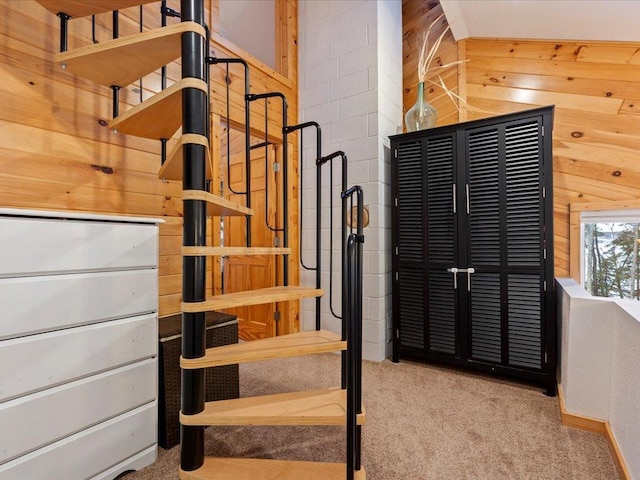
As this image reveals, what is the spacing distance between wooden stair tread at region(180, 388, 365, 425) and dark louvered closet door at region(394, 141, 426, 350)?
140 centimetres

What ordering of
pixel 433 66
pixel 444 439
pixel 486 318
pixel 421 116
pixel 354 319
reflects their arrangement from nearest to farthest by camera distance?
1. pixel 354 319
2. pixel 444 439
3. pixel 486 318
4. pixel 421 116
5. pixel 433 66

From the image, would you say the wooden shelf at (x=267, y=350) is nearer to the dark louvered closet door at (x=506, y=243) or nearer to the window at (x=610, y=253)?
the dark louvered closet door at (x=506, y=243)

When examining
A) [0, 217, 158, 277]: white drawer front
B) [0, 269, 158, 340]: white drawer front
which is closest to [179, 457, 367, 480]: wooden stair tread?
[0, 269, 158, 340]: white drawer front

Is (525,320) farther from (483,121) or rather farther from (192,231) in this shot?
(192,231)

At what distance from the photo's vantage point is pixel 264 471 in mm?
1353

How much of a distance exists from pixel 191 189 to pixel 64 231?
51 centimetres

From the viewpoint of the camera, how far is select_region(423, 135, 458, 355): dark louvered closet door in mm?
2566

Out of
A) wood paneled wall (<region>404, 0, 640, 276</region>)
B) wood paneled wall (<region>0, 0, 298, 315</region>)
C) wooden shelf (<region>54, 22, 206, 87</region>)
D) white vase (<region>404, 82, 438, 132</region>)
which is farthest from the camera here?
white vase (<region>404, 82, 438, 132</region>)

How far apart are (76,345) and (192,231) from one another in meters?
0.63

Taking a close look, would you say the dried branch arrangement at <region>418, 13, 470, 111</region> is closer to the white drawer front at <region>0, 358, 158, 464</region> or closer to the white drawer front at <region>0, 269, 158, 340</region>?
the white drawer front at <region>0, 269, 158, 340</region>

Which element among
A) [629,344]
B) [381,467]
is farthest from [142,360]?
[629,344]

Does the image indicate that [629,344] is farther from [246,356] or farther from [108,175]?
[108,175]

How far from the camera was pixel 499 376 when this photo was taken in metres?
2.46

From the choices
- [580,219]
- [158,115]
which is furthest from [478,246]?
[158,115]
